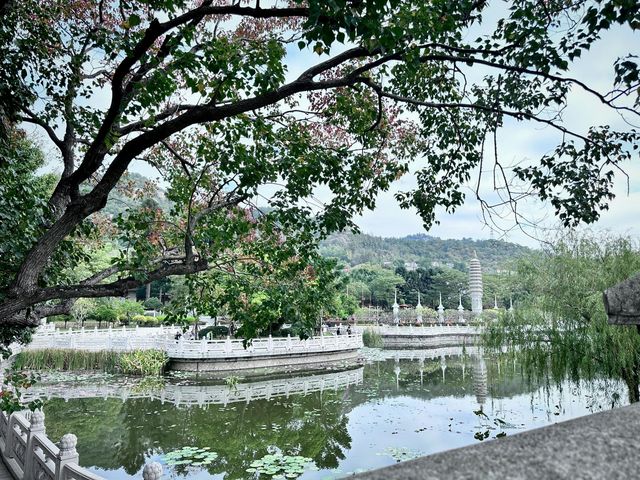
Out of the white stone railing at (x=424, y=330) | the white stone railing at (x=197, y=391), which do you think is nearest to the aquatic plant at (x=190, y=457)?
the white stone railing at (x=197, y=391)

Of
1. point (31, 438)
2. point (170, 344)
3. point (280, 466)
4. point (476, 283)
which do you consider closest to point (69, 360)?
point (170, 344)

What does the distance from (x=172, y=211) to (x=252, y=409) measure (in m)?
8.79

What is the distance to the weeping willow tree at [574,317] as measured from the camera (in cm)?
820

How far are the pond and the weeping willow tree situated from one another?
65cm

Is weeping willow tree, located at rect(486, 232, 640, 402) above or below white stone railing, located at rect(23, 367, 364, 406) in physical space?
above

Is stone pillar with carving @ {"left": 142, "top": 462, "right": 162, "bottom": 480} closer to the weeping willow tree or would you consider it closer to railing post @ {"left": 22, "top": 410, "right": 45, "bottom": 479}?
railing post @ {"left": 22, "top": 410, "right": 45, "bottom": 479}

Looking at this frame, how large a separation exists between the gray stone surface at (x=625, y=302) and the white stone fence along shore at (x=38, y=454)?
10.8 ft

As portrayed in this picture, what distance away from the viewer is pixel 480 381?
54.0 ft

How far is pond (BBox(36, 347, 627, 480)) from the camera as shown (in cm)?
846

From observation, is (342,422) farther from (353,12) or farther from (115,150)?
(353,12)

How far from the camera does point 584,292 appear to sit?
30.8 ft

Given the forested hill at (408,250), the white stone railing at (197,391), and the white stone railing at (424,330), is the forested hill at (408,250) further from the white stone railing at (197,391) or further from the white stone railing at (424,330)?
the white stone railing at (197,391)

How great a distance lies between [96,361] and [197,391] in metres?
5.14

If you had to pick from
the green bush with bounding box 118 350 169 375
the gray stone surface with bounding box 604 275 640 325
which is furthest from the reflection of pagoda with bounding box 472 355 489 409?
the gray stone surface with bounding box 604 275 640 325
